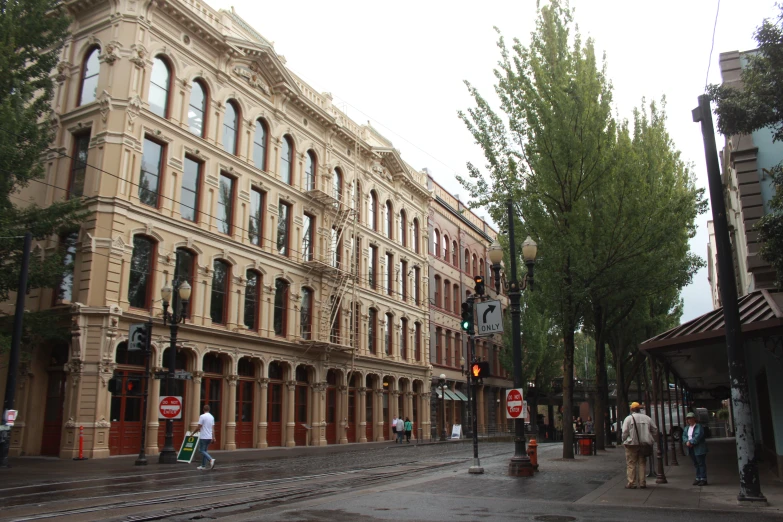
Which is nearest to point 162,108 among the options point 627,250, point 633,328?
point 627,250

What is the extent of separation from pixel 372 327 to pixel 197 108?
1767 centimetres

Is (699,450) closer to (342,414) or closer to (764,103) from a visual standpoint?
(764,103)

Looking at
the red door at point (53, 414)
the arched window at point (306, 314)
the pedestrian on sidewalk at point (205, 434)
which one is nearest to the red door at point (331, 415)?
the arched window at point (306, 314)

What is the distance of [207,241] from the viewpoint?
27438 mm

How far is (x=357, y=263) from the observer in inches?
1517

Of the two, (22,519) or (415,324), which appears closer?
(22,519)

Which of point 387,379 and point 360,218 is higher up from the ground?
point 360,218

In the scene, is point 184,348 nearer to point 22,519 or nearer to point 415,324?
point 22,519

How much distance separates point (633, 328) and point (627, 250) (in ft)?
34.0

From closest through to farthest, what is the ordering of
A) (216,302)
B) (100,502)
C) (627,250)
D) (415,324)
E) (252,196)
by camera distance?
(100,502) → (627,250) → (216,302) → (252,196) → (415,324)

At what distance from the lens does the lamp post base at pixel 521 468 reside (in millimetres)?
15375

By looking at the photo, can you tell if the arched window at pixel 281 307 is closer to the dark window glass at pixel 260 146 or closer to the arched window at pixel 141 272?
the dark window glass at pixel 260 146

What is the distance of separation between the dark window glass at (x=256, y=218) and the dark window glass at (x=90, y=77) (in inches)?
321

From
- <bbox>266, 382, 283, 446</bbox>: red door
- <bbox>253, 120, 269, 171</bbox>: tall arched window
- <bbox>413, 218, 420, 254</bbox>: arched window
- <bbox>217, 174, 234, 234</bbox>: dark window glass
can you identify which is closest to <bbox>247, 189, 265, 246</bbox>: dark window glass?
<bbox>217, 174, 234, 234</bbox>: dark window glass
